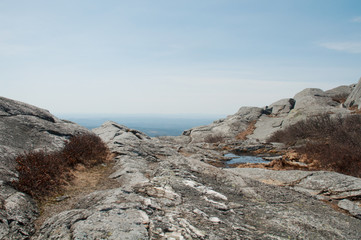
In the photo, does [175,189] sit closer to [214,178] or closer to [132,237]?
[214,178]

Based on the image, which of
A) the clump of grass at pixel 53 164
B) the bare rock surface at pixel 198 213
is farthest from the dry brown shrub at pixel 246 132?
the bare rock surface at pixel 198 213

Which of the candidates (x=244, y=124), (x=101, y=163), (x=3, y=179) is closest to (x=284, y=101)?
(x=244, y=124)

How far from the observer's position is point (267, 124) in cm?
3569

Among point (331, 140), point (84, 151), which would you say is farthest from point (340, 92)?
point (84, 151)

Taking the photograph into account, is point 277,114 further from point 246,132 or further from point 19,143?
point 19,143

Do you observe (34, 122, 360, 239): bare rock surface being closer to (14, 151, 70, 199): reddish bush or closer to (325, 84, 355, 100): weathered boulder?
(14, 151, 70, 199): reddish bush

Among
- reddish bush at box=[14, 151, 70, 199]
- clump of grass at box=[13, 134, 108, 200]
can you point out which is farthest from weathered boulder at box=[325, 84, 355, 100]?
reddish bush at box=[14, 151, 70, 199]

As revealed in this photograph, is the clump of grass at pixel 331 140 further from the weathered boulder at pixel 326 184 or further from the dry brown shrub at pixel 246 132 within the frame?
the dry brown shrub at pixel 246 132

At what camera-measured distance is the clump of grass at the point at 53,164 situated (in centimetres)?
709

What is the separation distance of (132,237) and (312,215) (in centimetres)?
456

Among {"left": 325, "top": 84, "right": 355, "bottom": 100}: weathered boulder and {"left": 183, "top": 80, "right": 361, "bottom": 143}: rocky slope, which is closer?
{"left": 183, "top": 80, "right": 361, "bottom": 143}: rocky slope

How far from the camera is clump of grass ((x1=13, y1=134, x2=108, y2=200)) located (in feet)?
23.3

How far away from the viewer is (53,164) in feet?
28.5

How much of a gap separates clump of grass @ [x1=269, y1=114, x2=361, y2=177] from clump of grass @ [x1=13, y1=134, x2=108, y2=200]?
1297 centimetres
